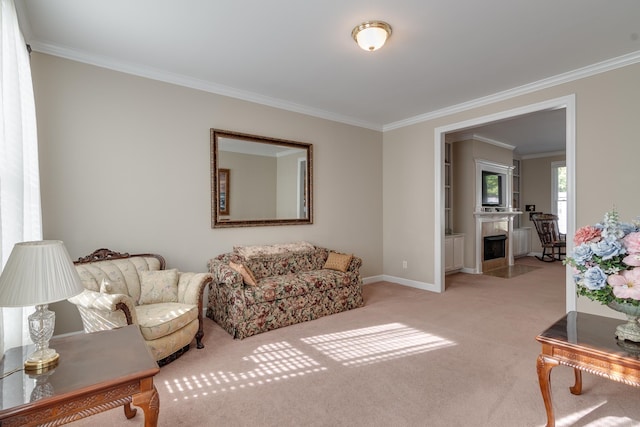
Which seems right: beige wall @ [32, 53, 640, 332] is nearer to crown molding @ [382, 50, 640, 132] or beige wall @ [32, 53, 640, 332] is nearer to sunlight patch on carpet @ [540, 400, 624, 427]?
crown molding @ [382, 50, 640, 132]

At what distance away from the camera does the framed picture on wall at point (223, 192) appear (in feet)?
12.8

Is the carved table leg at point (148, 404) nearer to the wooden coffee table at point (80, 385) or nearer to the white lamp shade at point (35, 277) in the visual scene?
the wooden coffee table at point (80, 385)

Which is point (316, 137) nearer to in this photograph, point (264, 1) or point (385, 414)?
point (264, 1)

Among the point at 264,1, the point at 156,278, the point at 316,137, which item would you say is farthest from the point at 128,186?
the point at 316,137

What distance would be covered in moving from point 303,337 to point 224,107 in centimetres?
283

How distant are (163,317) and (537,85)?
463 cm

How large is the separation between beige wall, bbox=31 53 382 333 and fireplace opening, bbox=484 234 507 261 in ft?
14.4

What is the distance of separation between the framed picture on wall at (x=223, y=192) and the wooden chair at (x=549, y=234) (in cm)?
719

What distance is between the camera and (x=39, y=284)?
1.29 metres

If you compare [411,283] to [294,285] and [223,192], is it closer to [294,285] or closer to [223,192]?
[294,285]

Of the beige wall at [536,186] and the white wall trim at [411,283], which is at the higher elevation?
the beige wall at [536,186]

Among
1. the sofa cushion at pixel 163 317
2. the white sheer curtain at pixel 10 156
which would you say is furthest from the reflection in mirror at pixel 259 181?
the white sheer curtain at pixel 10 156

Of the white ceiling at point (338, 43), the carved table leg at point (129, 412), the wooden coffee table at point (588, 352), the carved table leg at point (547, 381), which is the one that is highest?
the white ceiling at point (338, 43)

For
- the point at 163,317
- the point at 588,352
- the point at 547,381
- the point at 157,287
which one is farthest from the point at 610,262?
the point at 157,287
